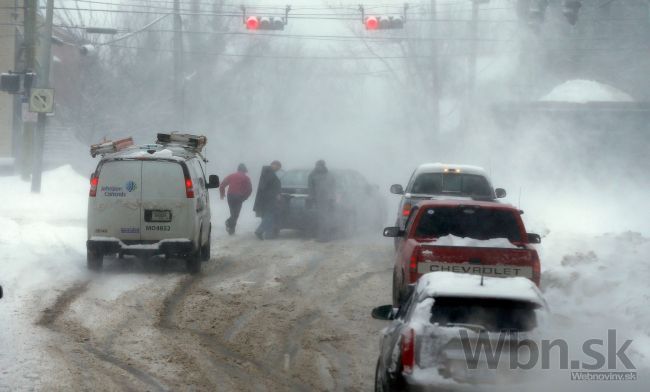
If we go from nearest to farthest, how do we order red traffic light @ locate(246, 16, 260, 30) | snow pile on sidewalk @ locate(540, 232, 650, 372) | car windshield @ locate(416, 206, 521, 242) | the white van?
1. snow pile on sidewalk @ locate(540, 232, 650, 372)
2. car windshield @ locate(416, 206, 521, 242)
3. the white van
4. red traffic light @ locate(246, 16, 260, 30)

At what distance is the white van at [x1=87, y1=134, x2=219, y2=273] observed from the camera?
48.8 ft

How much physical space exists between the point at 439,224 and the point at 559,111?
83.2 feet

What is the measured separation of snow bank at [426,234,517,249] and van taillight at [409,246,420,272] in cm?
18

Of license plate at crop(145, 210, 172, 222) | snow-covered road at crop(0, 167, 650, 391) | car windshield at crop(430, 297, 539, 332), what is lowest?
snow-covered road at crop(0, 167, 650, 391)

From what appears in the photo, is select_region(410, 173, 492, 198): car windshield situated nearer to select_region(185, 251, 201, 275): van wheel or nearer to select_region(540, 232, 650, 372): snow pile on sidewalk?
select_region(540, 232, 650, 372): snow pile on sidewalk

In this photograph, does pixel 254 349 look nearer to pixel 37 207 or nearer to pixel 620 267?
pixel 620 267

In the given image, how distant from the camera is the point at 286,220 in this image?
21.7 meters

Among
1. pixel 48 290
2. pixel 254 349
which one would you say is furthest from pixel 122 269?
pixel 254 349

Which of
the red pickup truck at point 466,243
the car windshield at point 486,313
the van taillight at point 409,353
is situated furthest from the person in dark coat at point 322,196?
the van taillight at point 409,353

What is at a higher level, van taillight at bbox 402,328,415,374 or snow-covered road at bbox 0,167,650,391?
van taillight at bbox 402,328,415,374

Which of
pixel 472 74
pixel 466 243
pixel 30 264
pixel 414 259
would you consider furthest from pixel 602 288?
pixel 472 74

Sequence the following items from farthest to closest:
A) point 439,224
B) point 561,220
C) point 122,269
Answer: point 561,220 → point 122,269 → point 439,224

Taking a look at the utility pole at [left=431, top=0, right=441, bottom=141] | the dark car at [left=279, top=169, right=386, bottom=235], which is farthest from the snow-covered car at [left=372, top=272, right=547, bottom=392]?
the utility pole at [left=431, top=0, right=441, bottom=141]

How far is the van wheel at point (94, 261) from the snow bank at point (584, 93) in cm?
2463
